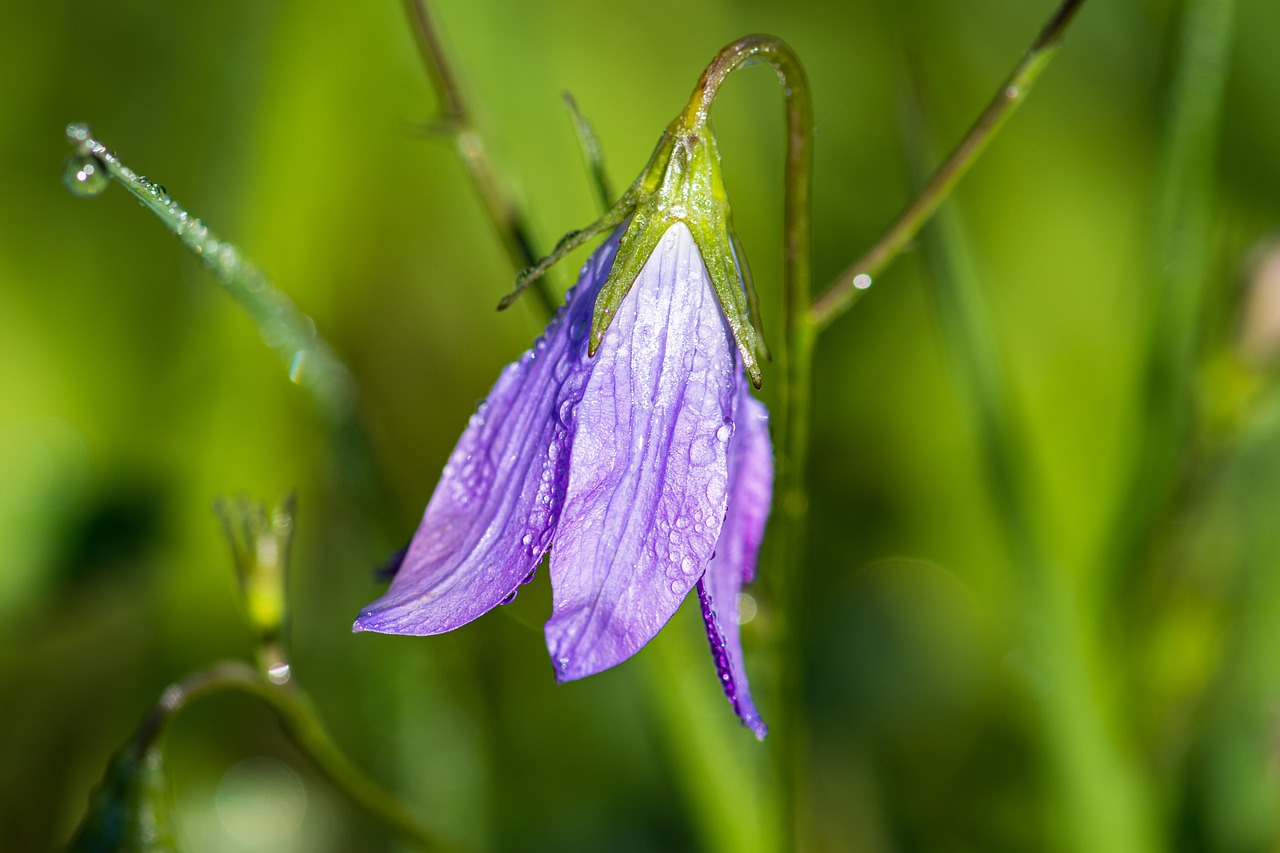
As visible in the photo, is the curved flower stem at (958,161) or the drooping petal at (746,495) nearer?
the drooping petal at (746,495)

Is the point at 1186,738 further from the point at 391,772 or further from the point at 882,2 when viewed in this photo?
the point at 882,2

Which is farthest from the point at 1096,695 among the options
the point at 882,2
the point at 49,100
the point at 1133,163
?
the point at 49,100

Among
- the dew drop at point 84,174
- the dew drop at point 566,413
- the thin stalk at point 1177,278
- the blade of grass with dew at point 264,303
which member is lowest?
the thin stalk at point 1177,278

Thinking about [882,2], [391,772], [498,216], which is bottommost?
[391,772]

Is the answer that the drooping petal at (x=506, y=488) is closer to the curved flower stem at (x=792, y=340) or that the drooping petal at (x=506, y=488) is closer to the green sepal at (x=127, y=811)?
the curved flower stem at (x=792, y=340)

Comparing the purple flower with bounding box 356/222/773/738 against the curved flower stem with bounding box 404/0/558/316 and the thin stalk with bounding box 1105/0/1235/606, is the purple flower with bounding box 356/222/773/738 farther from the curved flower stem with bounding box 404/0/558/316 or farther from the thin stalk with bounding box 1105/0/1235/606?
the thin stalk with bounding box 1105/0/1235/606

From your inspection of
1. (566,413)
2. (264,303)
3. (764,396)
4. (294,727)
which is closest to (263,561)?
(294,727)

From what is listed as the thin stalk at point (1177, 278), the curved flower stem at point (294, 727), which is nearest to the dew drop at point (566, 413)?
the curved flower stem at point (294, 727)
